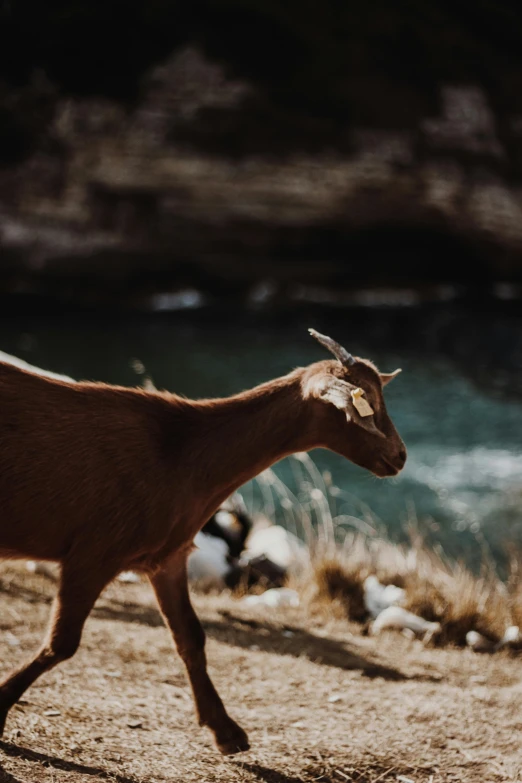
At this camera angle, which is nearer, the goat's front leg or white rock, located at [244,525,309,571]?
the goat's front leg

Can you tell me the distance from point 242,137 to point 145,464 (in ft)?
65.2

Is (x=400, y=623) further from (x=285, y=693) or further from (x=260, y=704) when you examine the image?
(x=260, y=704)

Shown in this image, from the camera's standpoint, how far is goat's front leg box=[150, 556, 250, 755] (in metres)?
3.84

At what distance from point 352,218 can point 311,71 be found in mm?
3615

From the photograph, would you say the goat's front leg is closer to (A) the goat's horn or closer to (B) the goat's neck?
(B) the goat's neck

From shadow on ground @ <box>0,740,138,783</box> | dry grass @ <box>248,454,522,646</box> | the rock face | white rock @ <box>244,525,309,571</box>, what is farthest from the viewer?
the rock face

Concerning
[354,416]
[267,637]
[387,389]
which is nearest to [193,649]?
[354,416]

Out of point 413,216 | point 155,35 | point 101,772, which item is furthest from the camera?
point 413,216

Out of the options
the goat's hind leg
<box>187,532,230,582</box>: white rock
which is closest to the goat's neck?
the goat's hind leg

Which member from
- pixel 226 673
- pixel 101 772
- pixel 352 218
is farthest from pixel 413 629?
pixel 352 218

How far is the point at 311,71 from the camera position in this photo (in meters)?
22.8

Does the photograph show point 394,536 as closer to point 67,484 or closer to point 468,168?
point 67,484

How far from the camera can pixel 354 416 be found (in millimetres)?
3645

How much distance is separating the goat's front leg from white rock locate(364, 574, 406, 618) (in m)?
2.88
